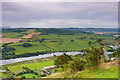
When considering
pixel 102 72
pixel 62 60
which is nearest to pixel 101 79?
pixel 102 72

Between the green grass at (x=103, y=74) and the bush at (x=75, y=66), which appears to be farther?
the bush at (x=75, y=66)

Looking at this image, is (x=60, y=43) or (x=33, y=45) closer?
(x=33, y=45)

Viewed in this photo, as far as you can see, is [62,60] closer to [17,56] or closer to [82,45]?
[17,56]

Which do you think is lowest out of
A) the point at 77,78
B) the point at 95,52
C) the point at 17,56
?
the point at 17,56

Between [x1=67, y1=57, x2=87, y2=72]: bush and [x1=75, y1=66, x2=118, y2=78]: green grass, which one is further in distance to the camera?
[x1=67, y1=57, x2=87, y2=72]: bush

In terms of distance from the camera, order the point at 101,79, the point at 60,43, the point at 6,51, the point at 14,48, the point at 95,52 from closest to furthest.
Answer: the point at 101,79
the point at 95,52
the point at 6,51
the point at 14,48
the point at 60,43

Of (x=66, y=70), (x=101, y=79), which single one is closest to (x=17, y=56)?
(x=66, y=70)

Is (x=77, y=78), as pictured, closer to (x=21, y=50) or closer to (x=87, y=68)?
(x=87, y=68)

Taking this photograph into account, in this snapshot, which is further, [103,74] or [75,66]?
[75,66]

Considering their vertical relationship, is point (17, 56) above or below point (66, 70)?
below

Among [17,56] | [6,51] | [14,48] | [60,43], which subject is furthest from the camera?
[60,43]
